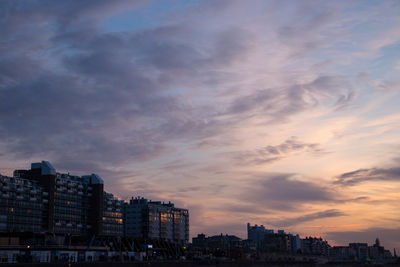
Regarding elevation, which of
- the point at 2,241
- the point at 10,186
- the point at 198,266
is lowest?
the point at 198,266

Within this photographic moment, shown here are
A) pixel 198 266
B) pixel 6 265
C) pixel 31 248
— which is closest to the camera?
pixel 6 265

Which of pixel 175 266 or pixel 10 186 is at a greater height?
→ pixel 10 186

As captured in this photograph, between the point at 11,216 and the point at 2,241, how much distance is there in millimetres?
33051

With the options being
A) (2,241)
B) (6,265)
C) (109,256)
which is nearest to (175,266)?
(109,256)

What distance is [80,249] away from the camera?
188 metres

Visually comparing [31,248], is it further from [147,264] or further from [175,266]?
[175,266]

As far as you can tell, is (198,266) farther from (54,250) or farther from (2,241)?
(2,241)

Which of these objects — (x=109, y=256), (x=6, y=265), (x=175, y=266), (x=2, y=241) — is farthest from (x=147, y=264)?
(x=6, y=265)

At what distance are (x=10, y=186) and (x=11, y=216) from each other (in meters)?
12.5

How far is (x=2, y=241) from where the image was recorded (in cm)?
16450

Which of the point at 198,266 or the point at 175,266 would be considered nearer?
the point at 175,266

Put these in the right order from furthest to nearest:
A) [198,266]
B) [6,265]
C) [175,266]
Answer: [198,266] → [175,266] → [6,265]

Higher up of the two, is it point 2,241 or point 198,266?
point 2,241

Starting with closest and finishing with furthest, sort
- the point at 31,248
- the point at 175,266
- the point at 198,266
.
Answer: the point at 31,248 < the point at 175,266 < the point at 198,266
